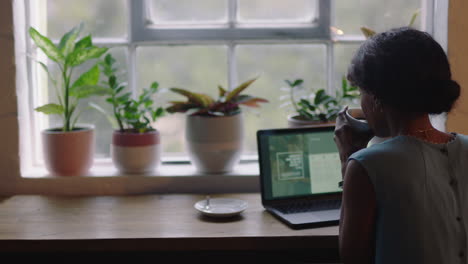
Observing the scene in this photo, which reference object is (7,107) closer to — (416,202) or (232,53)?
(232,53)

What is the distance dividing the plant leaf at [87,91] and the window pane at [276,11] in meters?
0.64

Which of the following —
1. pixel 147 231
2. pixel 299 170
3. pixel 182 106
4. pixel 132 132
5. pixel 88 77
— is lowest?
pixel 147 231

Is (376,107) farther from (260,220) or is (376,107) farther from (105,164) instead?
(105,164)

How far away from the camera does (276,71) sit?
7.49ft

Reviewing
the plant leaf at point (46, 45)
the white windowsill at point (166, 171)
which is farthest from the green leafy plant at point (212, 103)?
the plant leaf at point (46, 45)

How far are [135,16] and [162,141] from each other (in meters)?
0.53

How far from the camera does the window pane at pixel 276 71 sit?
2.27 metres

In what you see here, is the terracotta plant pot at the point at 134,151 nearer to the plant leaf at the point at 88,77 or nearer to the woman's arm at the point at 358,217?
the plant leaf at the point at 88,77

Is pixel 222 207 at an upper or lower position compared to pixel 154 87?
lower

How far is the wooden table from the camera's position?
156 cm

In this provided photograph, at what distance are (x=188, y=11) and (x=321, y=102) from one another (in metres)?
0.68

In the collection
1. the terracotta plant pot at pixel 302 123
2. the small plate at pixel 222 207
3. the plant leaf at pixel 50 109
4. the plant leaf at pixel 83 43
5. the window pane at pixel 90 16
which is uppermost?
the window pane at pixel 90 16

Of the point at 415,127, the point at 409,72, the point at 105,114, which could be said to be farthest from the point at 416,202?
the point at 105,114

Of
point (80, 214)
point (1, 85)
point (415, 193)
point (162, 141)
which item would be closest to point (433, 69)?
point (415, 193)
